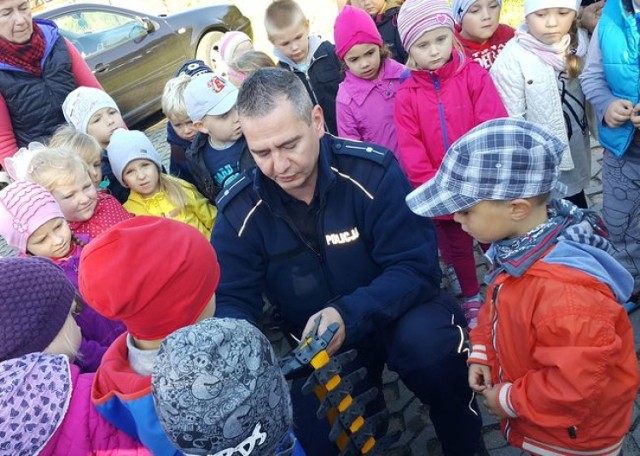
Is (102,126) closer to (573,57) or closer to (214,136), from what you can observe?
(214,136)

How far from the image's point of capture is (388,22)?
4410 millimetres

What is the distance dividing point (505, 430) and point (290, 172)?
1269 mm

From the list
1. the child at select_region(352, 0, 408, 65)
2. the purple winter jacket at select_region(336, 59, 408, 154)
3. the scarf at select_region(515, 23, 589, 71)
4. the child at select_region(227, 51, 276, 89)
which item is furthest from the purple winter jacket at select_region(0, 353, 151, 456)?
the child at select_region(352, 0, 408, 65)

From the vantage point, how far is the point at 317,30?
946 cm

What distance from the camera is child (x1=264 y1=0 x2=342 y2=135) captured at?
4156 millimetres

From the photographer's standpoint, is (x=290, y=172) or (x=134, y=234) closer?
(x=134, y=234)

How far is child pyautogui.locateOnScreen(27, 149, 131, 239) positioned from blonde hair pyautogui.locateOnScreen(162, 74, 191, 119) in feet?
2.78

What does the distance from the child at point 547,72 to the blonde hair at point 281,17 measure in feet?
5.34

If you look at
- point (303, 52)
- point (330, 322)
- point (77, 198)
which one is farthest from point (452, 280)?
point (77, 198)

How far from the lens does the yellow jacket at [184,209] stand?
3.61 meters

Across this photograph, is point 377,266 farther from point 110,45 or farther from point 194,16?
point 194,16

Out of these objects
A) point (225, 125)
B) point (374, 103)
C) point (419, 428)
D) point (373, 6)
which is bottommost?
point (419, 428)

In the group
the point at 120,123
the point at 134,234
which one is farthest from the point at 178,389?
the point at 120,123

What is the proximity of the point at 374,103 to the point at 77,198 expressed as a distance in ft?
6.18
